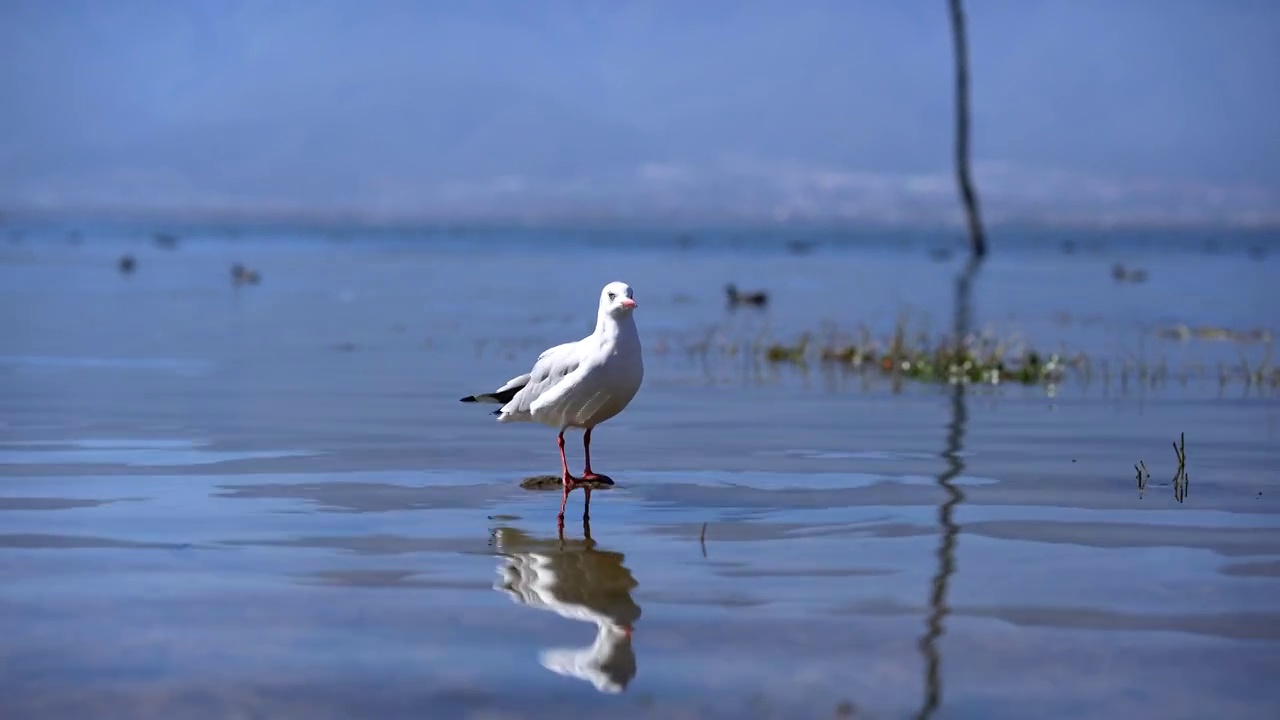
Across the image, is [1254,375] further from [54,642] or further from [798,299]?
[798,299]

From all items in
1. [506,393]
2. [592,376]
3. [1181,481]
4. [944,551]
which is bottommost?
[944,551]

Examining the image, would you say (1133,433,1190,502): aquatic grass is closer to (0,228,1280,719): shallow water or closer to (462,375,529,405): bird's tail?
(0,228,1280,719): shallow water

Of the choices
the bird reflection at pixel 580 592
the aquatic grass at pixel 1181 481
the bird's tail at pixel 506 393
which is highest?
the bird's tail at pixel 506 393

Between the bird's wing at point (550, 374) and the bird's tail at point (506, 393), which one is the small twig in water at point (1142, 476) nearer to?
the bird's wing at point (550, 374)

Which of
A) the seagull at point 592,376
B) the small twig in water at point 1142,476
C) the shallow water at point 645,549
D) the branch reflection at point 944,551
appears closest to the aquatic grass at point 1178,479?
the small twig in water at point 1142,476

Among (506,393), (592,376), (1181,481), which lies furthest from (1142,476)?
(506,393)

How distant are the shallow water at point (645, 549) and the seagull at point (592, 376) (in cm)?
53

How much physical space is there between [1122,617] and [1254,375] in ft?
46.5

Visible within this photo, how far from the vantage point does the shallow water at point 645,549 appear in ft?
23.4

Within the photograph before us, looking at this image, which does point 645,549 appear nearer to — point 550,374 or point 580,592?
point 580,592

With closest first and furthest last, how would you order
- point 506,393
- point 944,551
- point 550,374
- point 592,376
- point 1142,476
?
point 944,551 < point 592,376 < point 550,374 < point 1142,476 < point 506,393

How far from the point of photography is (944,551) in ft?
32.4

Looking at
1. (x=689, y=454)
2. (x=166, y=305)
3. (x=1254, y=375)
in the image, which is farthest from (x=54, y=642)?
(x=166, y=305)

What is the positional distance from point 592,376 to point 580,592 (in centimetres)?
332
